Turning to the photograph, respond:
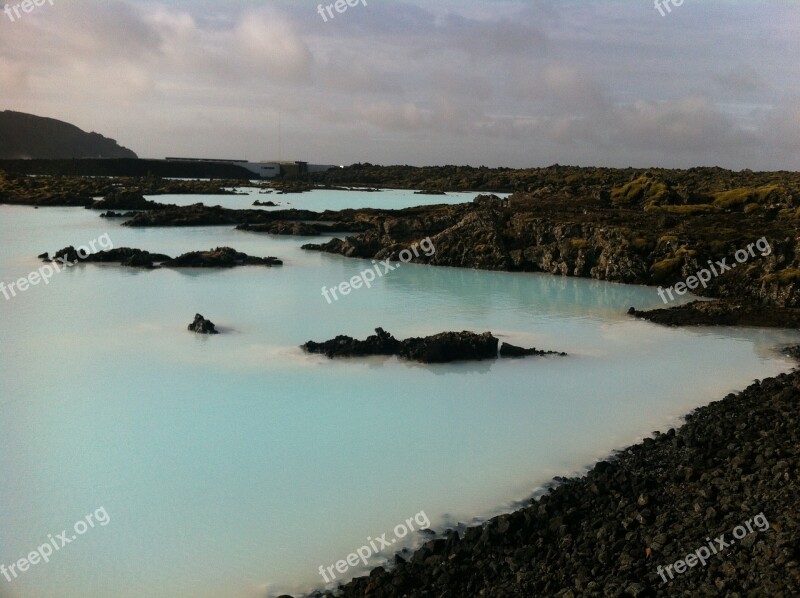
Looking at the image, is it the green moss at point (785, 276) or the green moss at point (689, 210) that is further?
the green moss at point (689, 210)

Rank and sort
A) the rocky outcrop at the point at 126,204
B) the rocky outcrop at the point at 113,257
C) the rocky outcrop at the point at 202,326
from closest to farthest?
the rocky outcrop at the point at 202,326 → the rocky outcrop at the point at 113,257 → the rocky outcrop at the point at 126,204

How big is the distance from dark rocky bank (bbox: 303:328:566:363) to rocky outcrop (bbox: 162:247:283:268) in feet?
53.0

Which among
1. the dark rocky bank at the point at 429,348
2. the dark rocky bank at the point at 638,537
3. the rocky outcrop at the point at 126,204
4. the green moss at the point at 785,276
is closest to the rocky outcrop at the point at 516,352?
the dark rocky bank at the point at 429,348

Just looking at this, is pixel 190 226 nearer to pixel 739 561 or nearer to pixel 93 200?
pixel 93 200

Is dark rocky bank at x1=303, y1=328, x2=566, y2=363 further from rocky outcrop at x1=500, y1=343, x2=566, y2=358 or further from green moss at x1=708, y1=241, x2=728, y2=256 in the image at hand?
green moss at x1=708, y1=241, x2=728, y2=256

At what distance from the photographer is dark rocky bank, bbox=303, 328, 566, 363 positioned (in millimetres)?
17781

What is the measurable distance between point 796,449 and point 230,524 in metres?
7.61

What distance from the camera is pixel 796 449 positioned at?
34.2ft

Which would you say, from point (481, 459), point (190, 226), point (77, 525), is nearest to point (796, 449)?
→ point (481, 459)

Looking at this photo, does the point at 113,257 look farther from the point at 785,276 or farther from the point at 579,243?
the point at 785,276

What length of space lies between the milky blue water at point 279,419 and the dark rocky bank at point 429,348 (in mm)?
449

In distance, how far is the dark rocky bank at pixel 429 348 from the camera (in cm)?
1778

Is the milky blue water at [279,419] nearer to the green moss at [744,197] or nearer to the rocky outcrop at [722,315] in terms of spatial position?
the rocky outcrop at [722,315]

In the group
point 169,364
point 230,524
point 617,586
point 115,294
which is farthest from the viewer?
point 115,294
